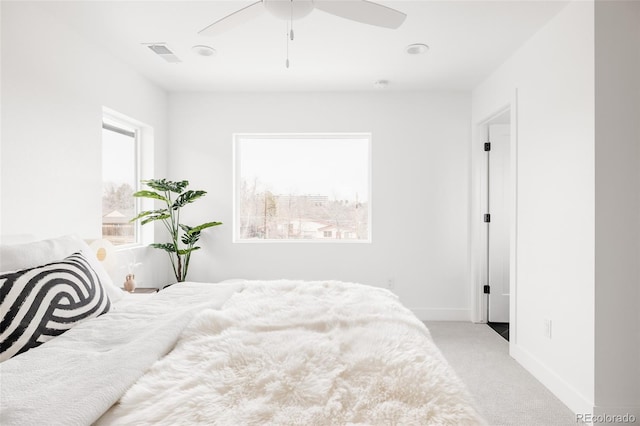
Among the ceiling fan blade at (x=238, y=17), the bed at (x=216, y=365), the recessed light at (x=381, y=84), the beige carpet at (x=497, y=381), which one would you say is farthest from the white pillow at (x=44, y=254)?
the recessed light at (x=381, y=84)

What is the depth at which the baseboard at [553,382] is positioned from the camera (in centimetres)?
217

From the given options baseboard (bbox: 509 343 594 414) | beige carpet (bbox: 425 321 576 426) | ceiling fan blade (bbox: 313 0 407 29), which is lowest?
beige carpet (bbox: 425 321 576 426)

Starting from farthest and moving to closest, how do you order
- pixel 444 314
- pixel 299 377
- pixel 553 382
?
pixel 444 314, pixel 553 382, pixel 299 377

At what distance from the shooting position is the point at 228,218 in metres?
4.13

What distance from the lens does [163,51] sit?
2.96 metres

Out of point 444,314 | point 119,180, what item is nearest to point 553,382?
point 444,314

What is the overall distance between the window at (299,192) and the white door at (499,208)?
1396 millimetres

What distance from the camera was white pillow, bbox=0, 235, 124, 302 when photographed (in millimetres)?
1603

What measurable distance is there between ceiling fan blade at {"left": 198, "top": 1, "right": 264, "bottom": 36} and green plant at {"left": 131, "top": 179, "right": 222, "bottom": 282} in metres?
1.88

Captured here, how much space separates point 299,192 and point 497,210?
222 centimetres

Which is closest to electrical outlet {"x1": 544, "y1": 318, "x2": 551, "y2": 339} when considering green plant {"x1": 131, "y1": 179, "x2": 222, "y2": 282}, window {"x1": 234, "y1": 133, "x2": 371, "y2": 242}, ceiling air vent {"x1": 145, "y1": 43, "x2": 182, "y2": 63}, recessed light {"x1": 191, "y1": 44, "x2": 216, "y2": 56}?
window {"x1": 234, "y1": 133, "x2": 371, "y2": 242}

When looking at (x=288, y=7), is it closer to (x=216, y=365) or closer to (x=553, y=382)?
(x=216, y=365)
